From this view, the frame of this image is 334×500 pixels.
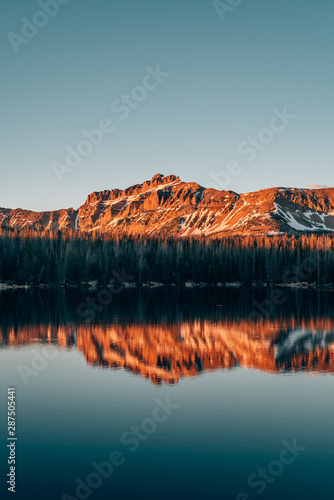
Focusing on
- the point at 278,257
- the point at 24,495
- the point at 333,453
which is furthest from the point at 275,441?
the point at 278,257

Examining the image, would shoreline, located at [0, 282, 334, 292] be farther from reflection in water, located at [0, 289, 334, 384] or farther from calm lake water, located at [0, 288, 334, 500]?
calm lake water, located at [0, 288, 334, 500]

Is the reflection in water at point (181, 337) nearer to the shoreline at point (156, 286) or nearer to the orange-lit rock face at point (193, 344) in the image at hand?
the orange-lit rock face at point (193, 344)

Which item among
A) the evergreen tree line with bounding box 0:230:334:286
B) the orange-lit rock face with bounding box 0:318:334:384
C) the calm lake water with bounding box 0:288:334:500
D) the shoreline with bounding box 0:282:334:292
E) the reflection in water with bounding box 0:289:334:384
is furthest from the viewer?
the evergreen tree line with bounding box 0:230:334:286

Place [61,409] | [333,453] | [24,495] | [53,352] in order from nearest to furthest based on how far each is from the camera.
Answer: [24,495], [333,453], [61,409], [53,352]

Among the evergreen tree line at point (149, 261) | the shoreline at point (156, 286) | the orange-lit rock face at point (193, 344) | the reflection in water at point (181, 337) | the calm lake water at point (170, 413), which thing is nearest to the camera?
the calm lake water at point (170, 413)

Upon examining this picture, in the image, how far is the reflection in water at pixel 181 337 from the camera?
122 feet

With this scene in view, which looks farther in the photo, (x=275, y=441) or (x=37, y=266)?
(x=37, y=266)

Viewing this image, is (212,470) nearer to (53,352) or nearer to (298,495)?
(298,495)

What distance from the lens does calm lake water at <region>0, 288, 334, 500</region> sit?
17719mm

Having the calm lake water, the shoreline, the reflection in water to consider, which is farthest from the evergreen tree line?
the calm lake water

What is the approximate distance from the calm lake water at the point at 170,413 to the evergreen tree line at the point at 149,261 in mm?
104075

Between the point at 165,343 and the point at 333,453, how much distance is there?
26.0 m

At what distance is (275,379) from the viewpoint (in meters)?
32.7

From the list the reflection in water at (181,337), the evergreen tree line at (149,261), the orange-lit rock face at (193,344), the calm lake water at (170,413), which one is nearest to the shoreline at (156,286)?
the evergreen tree line at (149,261)
